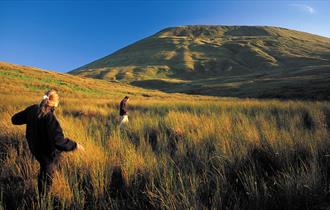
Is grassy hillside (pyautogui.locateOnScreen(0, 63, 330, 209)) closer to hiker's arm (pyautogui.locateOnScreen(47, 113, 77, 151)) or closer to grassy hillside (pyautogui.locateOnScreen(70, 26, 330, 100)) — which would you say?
hiker's arm (pyautogui.locateOnScreen(47, 113, 77, 151))

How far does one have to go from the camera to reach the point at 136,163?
161 inches

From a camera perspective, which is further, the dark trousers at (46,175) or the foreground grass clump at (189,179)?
the dark trousers at (46,175)

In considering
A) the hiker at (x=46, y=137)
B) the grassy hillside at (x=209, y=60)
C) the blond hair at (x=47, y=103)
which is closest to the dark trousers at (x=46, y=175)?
the hiker at (x=46, y=137)

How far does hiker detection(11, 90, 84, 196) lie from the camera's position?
351 cm

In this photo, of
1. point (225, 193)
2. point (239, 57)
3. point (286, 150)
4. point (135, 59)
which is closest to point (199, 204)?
point (225, 193)

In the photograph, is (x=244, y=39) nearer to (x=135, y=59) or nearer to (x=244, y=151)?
(x=135, y=59)

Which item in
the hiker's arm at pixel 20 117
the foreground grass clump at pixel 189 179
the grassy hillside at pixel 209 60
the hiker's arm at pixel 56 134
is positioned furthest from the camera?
the grassy hillside at pixel 209 60

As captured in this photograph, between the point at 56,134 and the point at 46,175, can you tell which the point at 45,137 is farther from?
the point at 46,175

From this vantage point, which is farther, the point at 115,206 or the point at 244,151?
the point at 244,151

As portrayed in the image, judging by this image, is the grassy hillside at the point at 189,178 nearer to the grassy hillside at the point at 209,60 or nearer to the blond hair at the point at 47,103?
the blond hair at the point at 47,103

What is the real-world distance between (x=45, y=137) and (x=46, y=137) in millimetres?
15

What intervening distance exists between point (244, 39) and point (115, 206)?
599ft

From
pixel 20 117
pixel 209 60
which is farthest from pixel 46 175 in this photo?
pixel 209 60

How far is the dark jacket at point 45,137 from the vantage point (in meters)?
3.51
